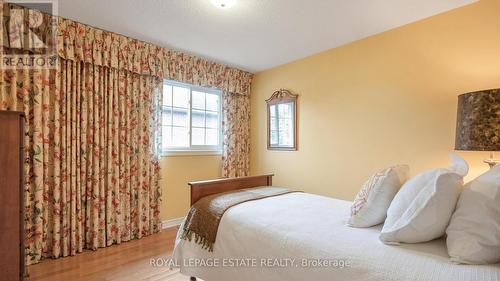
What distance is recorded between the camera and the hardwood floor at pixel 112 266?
2.11m

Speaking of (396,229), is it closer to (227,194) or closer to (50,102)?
(227,194)

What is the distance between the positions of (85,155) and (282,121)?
2.52 m

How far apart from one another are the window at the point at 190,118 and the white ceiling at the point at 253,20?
650mm

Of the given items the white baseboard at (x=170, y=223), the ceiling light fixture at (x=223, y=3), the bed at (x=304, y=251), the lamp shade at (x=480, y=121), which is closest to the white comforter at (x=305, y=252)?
the bed at (x=304, y=251)

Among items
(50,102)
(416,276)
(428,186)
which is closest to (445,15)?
(428,186)

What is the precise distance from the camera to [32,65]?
2365mm

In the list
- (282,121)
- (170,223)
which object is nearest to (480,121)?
(282,121)

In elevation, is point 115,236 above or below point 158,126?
below

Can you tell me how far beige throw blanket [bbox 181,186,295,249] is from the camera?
69.8 inches

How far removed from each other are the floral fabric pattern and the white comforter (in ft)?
4.34

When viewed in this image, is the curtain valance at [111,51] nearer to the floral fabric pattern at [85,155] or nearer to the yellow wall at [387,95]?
the floral fabric pattern at [85,155]

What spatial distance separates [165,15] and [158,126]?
1342 millimetres

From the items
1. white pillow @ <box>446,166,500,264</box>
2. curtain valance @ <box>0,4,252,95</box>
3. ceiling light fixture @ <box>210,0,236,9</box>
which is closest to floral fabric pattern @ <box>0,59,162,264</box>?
curtain valance @ <box>0,4,252,95</box>

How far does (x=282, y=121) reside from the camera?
3.79 metres
